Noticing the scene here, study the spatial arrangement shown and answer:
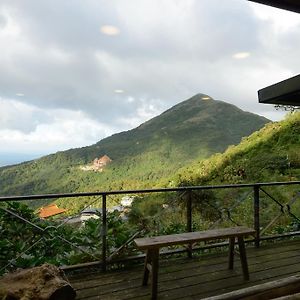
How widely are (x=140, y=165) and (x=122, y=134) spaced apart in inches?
946

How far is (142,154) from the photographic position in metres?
54.1

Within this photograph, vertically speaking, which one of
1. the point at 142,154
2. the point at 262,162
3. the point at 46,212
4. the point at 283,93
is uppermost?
the point at 142,154

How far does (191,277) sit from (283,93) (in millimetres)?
2152

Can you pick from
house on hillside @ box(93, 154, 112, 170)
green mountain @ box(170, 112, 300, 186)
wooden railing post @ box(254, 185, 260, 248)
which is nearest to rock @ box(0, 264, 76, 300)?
wooden railing post @ box(254, 185, 260, 248)

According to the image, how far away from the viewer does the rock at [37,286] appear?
95.7 inches

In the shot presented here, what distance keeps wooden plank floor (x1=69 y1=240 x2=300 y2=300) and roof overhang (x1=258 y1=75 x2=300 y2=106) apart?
189cm

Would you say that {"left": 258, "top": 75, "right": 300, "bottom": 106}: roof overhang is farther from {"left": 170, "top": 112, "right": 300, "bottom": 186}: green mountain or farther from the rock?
{"left": 170, "top": 112, "right": 300, "bottom": 186}: green mountain

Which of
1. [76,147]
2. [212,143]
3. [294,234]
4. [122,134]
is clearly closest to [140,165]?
[212,143]

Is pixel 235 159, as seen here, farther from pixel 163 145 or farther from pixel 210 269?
pixel 163 145

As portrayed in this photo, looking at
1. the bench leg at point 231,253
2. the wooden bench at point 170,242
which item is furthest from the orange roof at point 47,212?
the bench leg at point 231,253

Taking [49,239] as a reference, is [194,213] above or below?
below

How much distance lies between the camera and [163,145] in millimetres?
56500

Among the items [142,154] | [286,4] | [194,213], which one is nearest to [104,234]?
[286,4]

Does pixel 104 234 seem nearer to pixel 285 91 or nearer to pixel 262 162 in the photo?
pixel 285 91
